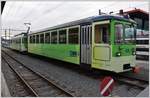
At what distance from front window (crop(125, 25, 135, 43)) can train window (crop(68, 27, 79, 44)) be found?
106 inches

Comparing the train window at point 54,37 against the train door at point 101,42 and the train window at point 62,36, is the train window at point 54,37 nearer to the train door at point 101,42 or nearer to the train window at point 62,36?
the train window at point 62,36

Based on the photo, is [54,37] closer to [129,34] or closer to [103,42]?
[103,42]

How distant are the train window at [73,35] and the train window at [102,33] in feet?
5.54

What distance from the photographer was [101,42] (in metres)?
10.0

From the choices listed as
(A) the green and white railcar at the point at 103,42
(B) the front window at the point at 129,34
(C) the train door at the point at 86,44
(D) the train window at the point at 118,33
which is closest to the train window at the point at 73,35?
(A) the green and white railcar at the point at 103,42

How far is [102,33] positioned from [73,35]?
96.6 inches

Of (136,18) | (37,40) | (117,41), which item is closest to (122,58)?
(117,41)

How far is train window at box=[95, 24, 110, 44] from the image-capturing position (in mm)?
9828

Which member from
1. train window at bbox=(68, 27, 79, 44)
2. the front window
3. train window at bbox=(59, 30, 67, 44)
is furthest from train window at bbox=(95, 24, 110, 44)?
train window at bbox=(59, 30, 67, 44)

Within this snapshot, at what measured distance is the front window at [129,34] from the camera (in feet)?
33.3

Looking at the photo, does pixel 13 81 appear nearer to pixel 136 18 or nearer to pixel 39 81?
pixel 39 81

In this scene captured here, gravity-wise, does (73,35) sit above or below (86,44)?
above

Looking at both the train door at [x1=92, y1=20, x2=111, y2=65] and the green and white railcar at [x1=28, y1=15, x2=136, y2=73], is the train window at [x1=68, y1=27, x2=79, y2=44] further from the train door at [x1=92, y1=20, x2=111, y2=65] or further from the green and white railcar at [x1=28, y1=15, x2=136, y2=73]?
the train door at [x1=92, y1=20, x2=111, y2=65]

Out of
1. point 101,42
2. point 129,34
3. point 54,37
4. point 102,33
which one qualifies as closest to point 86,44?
point 101,42
